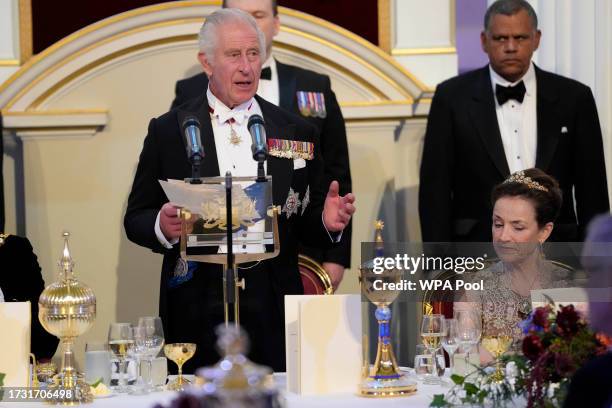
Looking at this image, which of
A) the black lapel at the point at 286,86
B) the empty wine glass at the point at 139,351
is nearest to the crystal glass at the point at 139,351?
the empty wine glass at the point at 139,351

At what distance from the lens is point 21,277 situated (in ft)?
13.8

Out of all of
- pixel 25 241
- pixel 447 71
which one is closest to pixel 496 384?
pixel 25 241

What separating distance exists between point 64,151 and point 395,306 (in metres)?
1.75

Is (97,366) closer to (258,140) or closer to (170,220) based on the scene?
(170,220)

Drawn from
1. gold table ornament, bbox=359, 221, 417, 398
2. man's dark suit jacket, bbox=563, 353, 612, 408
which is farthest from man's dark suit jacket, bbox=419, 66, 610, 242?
man's dark suit jacket, bbox=563, 353, 612, 408

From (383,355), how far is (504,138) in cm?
215

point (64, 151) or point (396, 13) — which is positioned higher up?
point (396, 13)

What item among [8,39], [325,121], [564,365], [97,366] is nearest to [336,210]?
[97,366]

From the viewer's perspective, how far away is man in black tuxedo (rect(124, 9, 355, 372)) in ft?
12.4

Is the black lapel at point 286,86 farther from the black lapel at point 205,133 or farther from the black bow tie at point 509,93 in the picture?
the black lapel at point 205,133

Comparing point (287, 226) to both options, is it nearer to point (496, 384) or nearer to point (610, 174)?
point (496, 384)

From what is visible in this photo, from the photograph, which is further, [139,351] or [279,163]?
[279,163]

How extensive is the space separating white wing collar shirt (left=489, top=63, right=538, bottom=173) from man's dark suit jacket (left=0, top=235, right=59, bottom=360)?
1980 mm

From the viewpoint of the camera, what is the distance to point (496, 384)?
282cm
